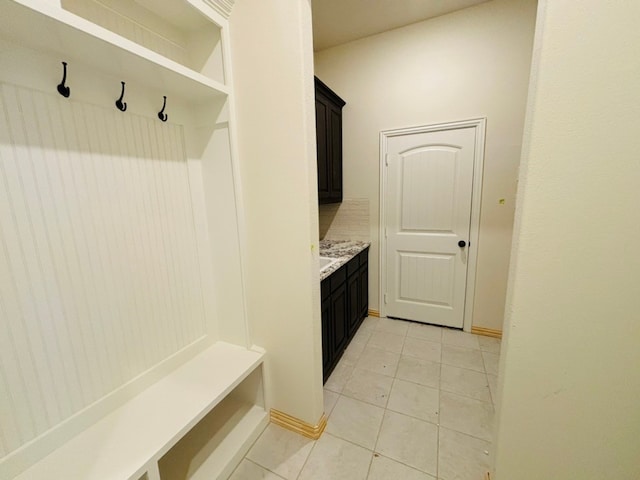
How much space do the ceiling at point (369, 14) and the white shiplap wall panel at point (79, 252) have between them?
5.66ft

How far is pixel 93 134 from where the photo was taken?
986mm

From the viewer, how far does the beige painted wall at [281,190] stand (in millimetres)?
1163

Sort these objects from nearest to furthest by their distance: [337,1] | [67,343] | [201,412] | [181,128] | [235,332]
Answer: [67,343] < [201,412] < [181,128] < [235,332] < [337,1]

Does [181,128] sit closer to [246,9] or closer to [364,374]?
[246,9]

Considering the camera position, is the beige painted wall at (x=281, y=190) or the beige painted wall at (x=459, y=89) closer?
the beige painted wall at (x=281, y=190)

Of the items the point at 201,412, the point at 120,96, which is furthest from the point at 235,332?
the point at 120,96

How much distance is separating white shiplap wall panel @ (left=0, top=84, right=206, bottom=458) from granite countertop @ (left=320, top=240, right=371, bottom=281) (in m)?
0.96

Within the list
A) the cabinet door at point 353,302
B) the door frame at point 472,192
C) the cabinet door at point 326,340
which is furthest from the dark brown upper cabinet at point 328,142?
the cabinet door at point 326,340

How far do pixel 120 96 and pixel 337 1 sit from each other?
1.82 metres

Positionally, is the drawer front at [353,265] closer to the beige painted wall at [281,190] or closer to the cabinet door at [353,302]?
the cabinet door at [353,302]

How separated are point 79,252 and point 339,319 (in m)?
1.63

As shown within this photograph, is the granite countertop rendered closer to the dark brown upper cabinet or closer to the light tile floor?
the dark brown upper cabinet

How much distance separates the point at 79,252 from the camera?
0.97 meters

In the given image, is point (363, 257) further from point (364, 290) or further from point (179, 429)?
point (179, 429)
